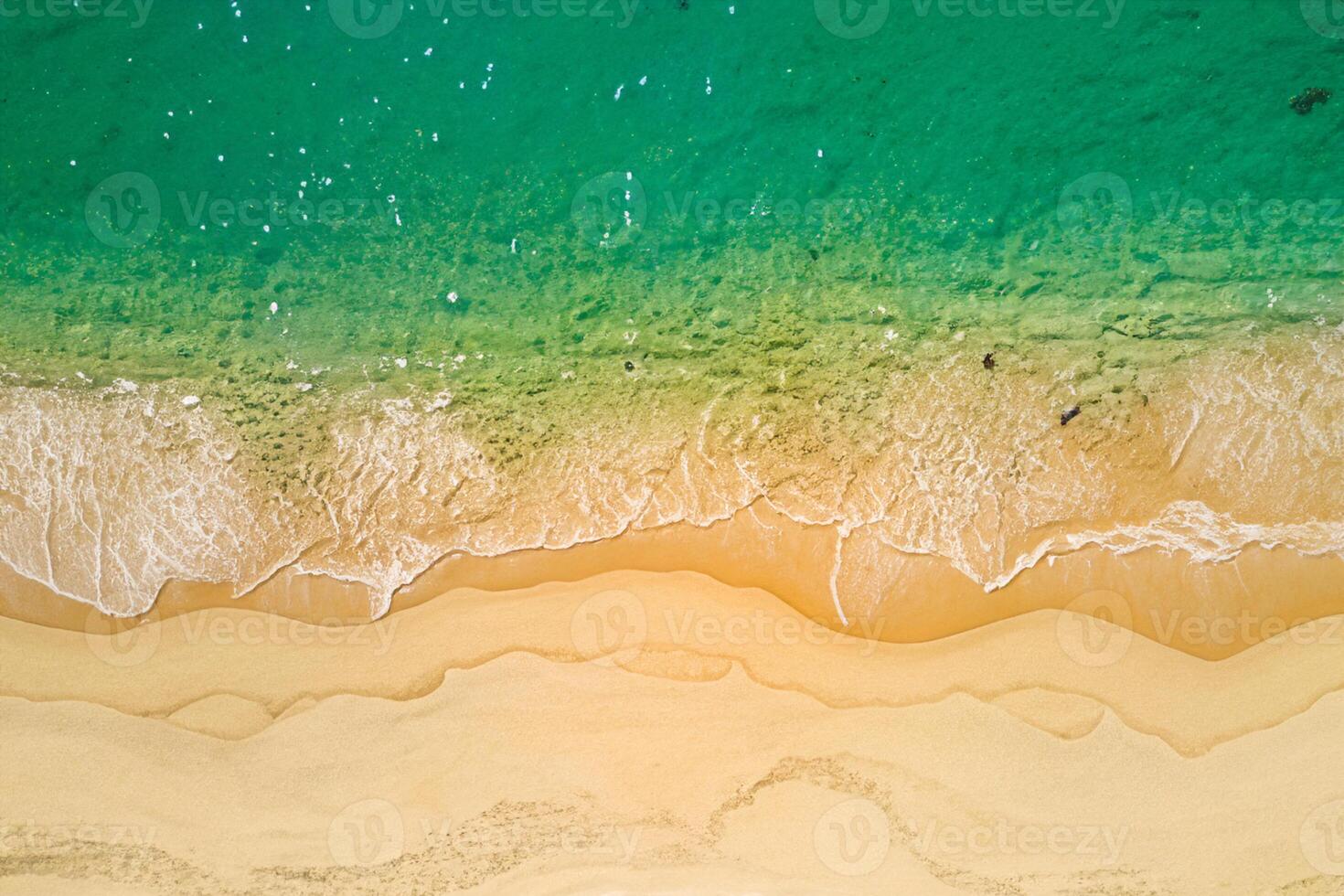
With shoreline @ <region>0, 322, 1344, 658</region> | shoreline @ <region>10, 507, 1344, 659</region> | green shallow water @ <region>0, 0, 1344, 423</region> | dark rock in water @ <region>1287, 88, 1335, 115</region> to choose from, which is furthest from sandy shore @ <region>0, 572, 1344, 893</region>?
dark rock in water @ <region>1287, 88, 1335, 115</region>

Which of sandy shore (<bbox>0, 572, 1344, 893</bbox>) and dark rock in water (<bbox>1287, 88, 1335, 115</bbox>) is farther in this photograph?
dark rock in water (<bbox>1287, 88, 1335, 115</bbox>)

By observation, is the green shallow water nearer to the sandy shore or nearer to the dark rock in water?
the dark rock in water

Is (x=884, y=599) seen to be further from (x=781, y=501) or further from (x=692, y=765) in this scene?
(x=692, y=765)

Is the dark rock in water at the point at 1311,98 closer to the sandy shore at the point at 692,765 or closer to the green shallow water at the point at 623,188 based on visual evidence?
the green shallow water at the point at 623,188

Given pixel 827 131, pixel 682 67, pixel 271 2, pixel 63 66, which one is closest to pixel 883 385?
pixel 827 131

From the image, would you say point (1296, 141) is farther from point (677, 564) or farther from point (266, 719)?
point (266, 719)

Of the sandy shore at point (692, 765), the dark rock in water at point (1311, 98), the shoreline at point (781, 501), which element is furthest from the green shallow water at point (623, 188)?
the sandy shore at point (692, 765)
